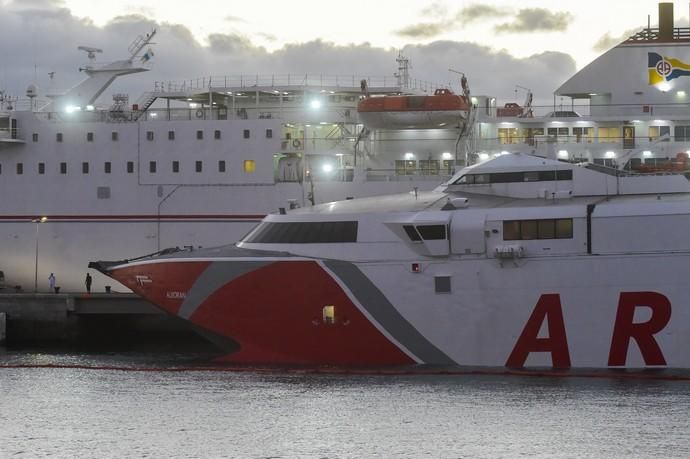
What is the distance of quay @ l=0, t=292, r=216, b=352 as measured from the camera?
32625 mm

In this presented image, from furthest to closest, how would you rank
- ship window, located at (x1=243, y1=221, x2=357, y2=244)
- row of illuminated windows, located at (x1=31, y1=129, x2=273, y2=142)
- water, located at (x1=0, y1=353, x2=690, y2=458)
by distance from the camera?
1. row of illuminated windows, located at (x1=31, y1=129, x2=273, y2=142)
2. ship window, located at (x1=243, y1=221, x2=357, y2=244)
3. water, located at (x1=0, y1=353, x2=690, y2=458)

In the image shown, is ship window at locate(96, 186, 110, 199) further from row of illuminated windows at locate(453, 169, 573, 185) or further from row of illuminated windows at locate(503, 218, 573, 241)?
row of illuminated windows at locate(503, 218, 573, 241)

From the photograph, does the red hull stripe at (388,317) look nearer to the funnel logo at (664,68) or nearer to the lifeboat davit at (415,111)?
the lifeboat davit at (415,111)

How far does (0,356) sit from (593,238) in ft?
53.4

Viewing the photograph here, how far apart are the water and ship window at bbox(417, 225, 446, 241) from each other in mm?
3197

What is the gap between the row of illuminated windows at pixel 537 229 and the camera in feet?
82.7

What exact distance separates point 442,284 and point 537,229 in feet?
8.09

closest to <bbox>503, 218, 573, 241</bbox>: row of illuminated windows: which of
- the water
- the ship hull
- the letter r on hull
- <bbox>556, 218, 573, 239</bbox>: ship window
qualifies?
<bbox>556, 218, 573, 239</bbox>: ship window

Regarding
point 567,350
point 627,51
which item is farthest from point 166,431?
point 627,51

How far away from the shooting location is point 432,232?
25547 millimetres

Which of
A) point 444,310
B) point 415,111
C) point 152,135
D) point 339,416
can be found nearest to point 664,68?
point 415,111

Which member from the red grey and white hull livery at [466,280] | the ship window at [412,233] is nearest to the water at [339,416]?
the red grey and white hull livery at [466,280]

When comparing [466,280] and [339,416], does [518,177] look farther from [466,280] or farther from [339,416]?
[339,416]

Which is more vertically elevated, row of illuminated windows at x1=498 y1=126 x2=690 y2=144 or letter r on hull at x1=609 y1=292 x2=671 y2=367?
row of illuminated windows at x1=498 y1=126 x2=690 y2=144
